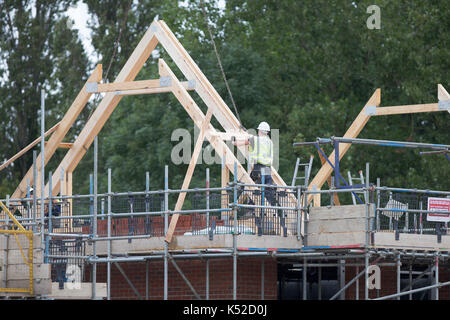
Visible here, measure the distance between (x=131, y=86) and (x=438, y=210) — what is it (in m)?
8.41

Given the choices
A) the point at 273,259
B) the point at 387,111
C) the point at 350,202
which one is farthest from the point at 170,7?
the point at 273,259

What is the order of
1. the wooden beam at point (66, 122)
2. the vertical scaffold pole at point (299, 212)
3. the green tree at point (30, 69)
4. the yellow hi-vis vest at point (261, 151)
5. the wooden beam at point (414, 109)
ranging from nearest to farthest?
the vertical scaffold pole at point (299, 212), the yellow hi-vis vest at point (261, 151), the wooden beam at point (414, 109), the wooden beam at point (66, 122), the green tree at point (30, 69)

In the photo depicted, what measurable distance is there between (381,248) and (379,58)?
66.5 feet

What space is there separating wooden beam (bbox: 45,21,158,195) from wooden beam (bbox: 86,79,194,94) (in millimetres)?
191

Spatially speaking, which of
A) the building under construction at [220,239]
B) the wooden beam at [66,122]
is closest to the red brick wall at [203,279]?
the building under construction at [220,239]

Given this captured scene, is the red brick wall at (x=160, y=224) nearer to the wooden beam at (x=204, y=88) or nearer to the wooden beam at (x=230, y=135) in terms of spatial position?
the wooden beam at (x=230, y=135)

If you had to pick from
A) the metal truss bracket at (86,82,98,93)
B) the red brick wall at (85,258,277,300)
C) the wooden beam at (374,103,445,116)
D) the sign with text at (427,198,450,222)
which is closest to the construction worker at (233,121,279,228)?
the red brick wall at (85,258,277,300)

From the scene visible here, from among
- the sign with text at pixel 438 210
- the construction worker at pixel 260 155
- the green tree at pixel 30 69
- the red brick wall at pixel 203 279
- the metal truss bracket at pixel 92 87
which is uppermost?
the green tree at pixel 30 69

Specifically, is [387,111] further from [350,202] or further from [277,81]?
[277,81]

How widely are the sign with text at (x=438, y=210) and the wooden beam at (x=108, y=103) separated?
27.2ft

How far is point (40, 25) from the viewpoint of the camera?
5056 centimetres

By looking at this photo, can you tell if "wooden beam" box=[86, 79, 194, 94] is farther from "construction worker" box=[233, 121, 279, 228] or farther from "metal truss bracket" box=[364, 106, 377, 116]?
"metal truss bracket" box=[364, 106, 377, 116]

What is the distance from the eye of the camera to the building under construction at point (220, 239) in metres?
22.0

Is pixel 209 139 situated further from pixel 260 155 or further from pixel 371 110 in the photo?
pixel 371 110
